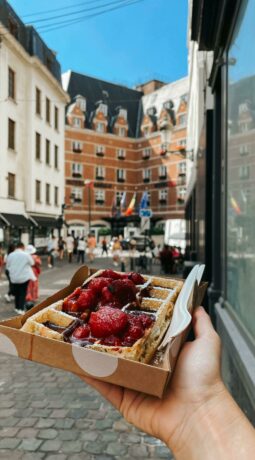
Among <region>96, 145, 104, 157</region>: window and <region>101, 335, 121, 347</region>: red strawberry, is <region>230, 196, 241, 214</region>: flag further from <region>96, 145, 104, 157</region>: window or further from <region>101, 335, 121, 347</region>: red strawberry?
<region>96, 145, 104, 157</region>: window

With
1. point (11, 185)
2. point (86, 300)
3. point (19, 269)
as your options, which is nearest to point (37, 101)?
point (11, 185)

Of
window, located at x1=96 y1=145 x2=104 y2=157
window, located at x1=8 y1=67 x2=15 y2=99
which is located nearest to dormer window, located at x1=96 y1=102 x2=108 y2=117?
window, located at x1=96 y1=145 x2=104 y2=157

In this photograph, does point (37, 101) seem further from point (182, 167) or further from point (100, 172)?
point (100, 172)

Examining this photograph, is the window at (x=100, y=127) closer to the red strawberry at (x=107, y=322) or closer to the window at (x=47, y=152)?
the window at (x=47, y=152)

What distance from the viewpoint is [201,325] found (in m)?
1.97

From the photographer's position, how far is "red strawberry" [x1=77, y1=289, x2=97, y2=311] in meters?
2.13

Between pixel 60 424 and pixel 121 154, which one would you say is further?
pixel 121 154

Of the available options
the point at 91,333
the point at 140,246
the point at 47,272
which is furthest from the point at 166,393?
the point at 140,246

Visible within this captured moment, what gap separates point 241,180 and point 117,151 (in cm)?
5697

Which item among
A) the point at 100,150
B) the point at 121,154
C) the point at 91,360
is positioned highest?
the point at 100,150

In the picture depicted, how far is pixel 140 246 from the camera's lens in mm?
35875

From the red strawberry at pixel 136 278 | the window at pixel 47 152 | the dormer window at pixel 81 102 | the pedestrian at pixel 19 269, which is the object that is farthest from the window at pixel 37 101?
the red strawberry at pixel 136 278

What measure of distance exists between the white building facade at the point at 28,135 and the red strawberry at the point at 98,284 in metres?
21.0

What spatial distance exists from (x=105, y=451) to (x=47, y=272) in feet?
58.0
